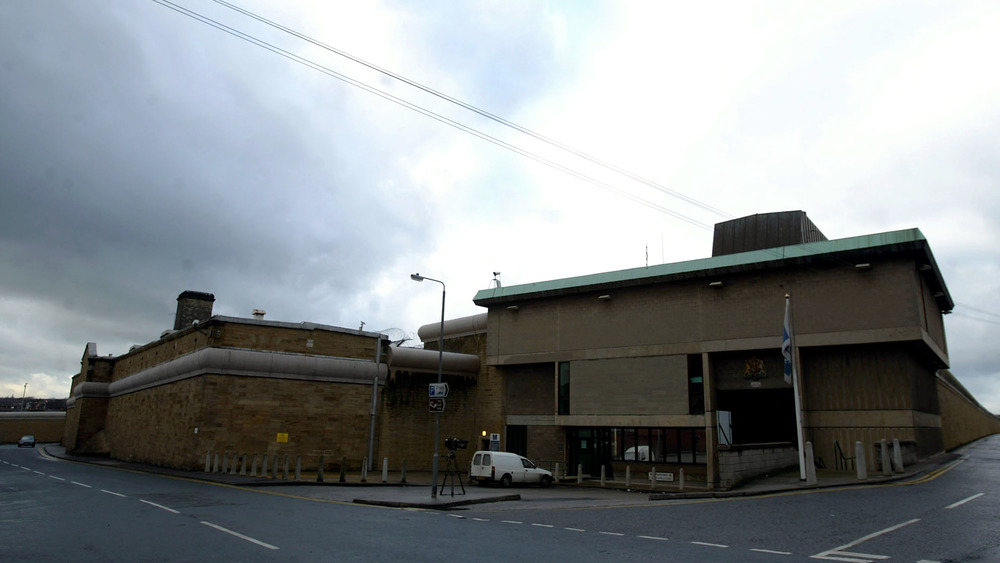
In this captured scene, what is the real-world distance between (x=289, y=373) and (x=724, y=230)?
26.1 metres

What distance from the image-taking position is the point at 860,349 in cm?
2856

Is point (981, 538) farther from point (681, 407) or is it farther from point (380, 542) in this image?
point (681, 407)

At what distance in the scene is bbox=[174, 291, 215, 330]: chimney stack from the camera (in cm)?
4828

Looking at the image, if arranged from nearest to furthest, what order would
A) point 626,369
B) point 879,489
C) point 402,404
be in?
point 879,489
point 626,369
point 402,404

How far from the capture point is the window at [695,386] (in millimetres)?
31141

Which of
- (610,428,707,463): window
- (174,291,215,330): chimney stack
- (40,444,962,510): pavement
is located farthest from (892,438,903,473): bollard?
(174,291,215,330): chimney stack

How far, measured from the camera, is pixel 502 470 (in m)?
29.1

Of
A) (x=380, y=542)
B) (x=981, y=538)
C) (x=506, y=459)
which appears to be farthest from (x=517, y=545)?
(x=506, y=459)

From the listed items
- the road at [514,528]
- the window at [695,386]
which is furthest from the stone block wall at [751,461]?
the road at [514,528]

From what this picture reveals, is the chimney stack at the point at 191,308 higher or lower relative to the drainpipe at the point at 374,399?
higher

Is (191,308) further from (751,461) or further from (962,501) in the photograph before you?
(962,501)

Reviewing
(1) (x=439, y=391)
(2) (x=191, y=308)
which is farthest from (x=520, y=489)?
(2) (x=191, y=308)

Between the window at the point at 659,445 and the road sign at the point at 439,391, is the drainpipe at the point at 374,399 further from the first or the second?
the road sign at the point at 439,391

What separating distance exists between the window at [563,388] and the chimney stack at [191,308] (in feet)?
93.3
